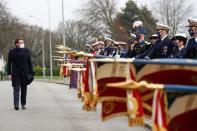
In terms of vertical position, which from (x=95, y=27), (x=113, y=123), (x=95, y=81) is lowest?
(x=113, y=123)

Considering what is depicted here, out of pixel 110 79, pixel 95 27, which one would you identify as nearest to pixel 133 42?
pixel 110 79

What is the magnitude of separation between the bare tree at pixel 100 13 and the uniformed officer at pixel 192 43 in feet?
206

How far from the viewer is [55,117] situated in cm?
1322

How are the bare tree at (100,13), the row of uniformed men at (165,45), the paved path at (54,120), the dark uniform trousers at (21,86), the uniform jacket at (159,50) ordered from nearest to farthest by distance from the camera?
the row of uniformed men at (165,45) < the uniform jacket at (159,50) < the paved path at (54,120) < the dark uniform trousers at (21,86) < the bare tree at (100,13)

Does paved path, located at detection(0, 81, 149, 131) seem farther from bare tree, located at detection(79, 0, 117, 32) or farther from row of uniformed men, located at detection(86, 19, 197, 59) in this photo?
bare tree, located at detection(79, 0, 117, 32)

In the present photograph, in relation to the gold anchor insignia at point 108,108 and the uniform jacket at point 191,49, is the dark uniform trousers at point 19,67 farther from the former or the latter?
the gold anchor insignia at point 108,108

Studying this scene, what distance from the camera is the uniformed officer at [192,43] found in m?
8.88

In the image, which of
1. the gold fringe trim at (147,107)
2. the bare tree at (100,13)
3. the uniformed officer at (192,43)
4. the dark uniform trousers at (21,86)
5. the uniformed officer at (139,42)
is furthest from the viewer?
the bare tree at (100,13)

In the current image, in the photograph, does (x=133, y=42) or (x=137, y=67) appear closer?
(x=137, y=67)

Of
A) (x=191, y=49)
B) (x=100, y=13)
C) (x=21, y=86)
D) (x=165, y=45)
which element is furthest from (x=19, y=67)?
(x=100, y=13)

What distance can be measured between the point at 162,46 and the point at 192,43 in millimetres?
1791

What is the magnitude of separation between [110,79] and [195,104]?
9.16 feet

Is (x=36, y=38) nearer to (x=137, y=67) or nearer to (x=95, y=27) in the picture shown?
(x=95, y=27)

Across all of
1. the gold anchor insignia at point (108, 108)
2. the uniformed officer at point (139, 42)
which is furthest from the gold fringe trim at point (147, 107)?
the uniformed officer at point (139, 42)
